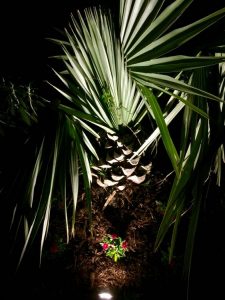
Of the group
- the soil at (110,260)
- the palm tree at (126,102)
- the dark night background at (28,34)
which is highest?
the dark night background at (28,34)

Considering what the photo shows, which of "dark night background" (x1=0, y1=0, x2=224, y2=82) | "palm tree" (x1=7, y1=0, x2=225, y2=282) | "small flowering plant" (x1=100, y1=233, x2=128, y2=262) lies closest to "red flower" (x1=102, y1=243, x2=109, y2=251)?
"small flowering plant" (x1=100, y1=233, x2=128, y2=262)

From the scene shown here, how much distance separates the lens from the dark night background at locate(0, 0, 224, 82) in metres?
1.96

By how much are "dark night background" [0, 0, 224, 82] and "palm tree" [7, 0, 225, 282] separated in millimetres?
835

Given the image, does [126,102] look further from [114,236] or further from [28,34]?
[28,34]

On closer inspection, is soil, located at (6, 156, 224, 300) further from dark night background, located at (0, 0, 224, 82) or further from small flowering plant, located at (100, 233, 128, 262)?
dark night background, located at (0, 0, 224, 82)

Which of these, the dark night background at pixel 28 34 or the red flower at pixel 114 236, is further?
the dark night background at pixel 28 34

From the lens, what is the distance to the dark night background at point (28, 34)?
6.43ft

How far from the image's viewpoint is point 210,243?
4.99ft

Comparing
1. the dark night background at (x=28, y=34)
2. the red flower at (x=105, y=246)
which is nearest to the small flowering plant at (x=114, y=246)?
the red flower at (x=105, y=246)

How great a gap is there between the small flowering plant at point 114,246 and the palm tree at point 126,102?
0.37m

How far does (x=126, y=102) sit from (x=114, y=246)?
851 mm

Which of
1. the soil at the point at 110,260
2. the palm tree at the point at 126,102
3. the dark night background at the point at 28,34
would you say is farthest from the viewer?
the dark night background at the point at 28,34

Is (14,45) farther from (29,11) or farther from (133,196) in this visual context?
(133,196)

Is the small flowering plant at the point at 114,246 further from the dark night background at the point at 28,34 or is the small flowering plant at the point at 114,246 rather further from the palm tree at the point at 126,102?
the dark night background at the point at 28,34
